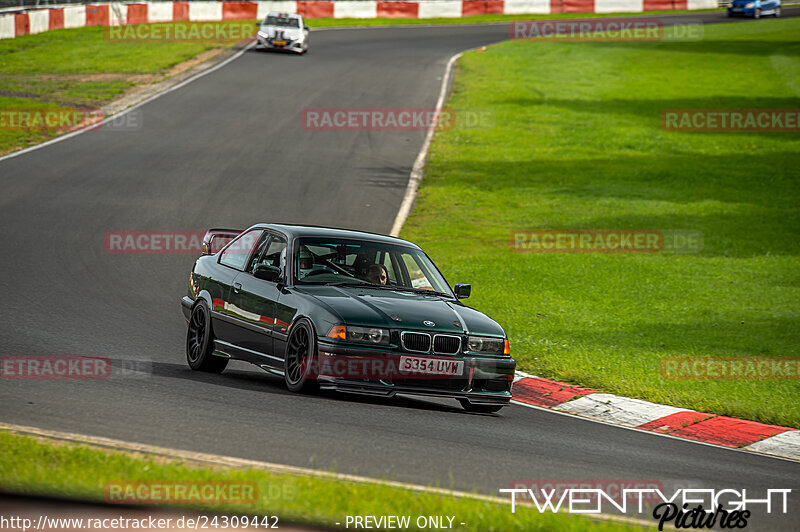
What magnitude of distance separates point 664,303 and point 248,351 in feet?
23.2

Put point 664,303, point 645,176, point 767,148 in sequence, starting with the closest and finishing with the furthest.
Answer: point 664,303, point 645,176, point 767,148

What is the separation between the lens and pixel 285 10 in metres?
51.2

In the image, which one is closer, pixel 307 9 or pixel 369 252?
pixel 369 252

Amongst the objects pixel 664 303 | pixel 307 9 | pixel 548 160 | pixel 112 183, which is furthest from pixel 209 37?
pixel 664 303

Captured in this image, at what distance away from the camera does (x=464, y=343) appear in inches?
340

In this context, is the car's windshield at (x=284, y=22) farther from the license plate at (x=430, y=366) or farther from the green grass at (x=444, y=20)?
the license plate at (x=430, y=366)

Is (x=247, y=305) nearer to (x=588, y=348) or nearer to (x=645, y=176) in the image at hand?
(x=588, y=348)

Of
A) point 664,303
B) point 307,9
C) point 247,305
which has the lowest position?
point 664,303

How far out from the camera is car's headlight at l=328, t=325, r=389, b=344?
8250mm
